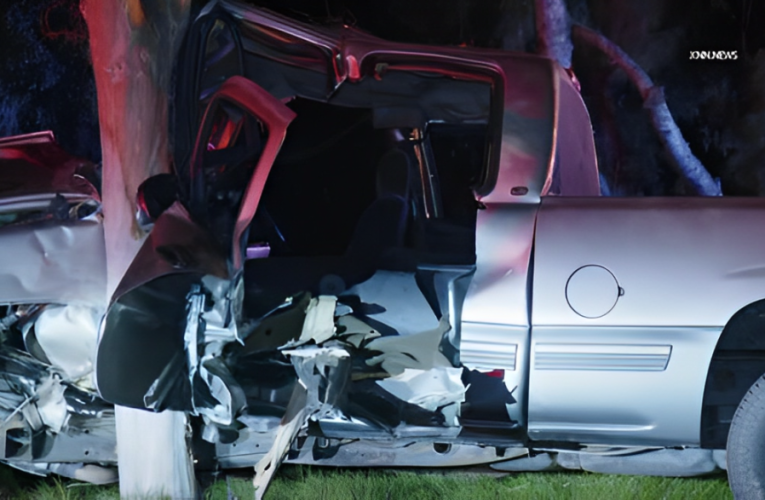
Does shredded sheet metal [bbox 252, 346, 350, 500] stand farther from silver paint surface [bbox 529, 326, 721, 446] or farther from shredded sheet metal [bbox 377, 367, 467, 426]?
silver paint surface [bbox 529, 326, 721, 446]

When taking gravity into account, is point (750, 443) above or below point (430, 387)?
below

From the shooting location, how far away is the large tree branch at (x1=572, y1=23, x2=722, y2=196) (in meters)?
3.22

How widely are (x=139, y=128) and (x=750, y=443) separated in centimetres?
242

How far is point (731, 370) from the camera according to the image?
8.36 feet

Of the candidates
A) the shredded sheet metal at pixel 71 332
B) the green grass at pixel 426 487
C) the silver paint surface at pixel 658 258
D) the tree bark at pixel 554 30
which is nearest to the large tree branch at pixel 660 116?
the tree bark at pixel 554 30

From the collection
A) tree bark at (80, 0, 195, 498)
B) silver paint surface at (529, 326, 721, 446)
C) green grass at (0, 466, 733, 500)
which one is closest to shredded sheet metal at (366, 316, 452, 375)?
silver paint surface at (529, 326, 721, 446)

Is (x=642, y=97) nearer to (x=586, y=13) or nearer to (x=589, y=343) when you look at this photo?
(x=586, y=13)

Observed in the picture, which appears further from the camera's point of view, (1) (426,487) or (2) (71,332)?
(1) (426,487)

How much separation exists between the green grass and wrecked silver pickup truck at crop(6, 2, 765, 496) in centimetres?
23

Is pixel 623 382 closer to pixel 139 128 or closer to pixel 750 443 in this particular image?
pixel 750 443

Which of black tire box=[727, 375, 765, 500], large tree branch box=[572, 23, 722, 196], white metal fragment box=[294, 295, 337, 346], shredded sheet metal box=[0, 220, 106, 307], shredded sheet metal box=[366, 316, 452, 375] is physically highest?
large tree branch box=[572, 23, 722, 196]

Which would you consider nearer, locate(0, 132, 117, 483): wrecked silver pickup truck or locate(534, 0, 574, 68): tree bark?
locate(0, 132, 117, 483): wrecked silver pickup truck

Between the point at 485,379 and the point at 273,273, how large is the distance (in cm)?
80

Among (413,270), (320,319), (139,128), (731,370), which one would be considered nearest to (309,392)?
(320,319)
